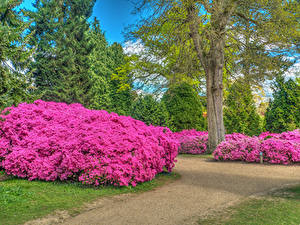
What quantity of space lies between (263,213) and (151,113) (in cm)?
1125

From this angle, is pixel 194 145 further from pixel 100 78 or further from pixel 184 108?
pixel 100 78

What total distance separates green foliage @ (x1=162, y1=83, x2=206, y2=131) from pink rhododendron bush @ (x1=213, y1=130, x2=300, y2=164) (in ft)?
20.8

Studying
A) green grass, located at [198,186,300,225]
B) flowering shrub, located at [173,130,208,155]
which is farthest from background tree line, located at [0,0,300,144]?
green grass, located at [198,186,300,225]

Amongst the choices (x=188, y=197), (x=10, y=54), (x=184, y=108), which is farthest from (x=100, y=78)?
(x=188, y=197)

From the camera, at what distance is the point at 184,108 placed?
53.5ft

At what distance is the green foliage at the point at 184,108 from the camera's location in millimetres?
16375

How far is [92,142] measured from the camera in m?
5.46

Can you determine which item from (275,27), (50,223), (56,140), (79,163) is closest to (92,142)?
(79,163)

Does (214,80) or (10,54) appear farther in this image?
(214,80)

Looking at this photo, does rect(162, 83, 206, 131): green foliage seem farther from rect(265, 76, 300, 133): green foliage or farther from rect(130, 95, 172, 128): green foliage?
rect(265, 76, 300, 133): green foliage

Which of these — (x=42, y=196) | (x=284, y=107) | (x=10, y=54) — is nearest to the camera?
(x=42, y=196)

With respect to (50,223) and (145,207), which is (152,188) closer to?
(145,207)

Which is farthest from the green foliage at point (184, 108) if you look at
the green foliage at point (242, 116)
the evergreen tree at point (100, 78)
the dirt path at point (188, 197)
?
the dirt path at point (188, 197)

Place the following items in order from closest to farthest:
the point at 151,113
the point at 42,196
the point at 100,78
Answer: the point at 42,196 → the point at 151,113 → the point at 100,78
